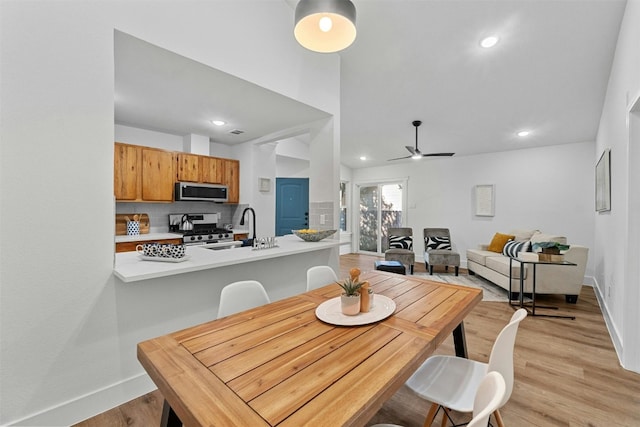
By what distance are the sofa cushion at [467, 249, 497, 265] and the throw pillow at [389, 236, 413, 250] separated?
1235mm

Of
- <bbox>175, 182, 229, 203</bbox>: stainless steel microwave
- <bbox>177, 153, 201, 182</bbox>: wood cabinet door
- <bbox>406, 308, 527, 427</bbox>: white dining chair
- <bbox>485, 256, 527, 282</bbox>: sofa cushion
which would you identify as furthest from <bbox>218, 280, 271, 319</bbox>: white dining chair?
<bbox>485, 256, 527, 282</bbox>: sofa cushion

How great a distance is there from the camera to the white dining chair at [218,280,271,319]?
1614 mm

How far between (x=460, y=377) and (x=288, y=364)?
92 centimetres

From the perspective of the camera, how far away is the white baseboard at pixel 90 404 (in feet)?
4.93

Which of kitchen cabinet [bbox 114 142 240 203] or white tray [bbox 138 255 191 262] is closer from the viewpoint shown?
white tray [bbox 138 255 191 262]

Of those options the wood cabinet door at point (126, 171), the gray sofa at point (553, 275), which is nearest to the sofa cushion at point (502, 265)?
the gray sofa at point (553, 275)

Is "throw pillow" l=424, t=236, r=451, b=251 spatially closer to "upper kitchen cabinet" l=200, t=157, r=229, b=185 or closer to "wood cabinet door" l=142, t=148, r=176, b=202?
"upper kitchen cabinet" l=200, t=157, r=229, b=185

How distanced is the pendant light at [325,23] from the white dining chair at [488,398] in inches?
64.5

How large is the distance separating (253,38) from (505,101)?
11.1 feet

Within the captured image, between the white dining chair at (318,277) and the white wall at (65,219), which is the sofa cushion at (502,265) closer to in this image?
the white dining chair at (318,277)

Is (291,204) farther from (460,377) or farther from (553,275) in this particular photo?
(460,377)

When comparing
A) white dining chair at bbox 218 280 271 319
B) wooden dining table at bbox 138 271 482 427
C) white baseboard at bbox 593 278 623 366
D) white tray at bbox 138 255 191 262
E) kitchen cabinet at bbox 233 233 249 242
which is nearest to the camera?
wooden dining table at bbox 138 271 482 427

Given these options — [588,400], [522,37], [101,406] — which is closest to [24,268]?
[101,406]

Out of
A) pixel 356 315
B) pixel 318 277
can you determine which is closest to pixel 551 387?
pixel 356 315
